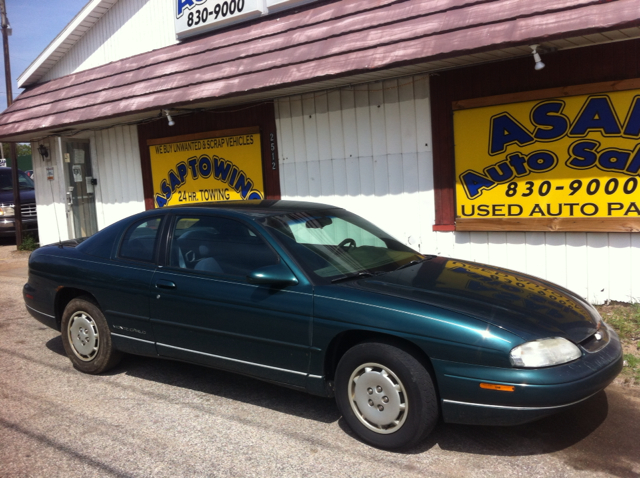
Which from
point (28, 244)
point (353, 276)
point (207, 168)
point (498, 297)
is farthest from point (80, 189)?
point (498, 297)

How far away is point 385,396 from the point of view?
3.63 metres

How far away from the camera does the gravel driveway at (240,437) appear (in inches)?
138

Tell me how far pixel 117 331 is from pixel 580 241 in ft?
15.8

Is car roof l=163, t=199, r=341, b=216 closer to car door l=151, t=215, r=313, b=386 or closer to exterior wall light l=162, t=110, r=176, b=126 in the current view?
car door l=151, t=215, r=313, b=386

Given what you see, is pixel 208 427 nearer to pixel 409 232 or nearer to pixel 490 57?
pixel 409 232

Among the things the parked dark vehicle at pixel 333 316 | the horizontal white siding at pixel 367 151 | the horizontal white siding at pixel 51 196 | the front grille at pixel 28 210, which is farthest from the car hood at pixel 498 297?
the front grille at pixel 28 210

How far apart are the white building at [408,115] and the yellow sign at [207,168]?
30mm

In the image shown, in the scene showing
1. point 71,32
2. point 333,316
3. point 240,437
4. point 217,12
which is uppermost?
point 71,32

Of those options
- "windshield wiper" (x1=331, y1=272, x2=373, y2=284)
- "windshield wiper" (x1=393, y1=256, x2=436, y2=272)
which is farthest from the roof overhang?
"windshield wiper" (x1=331, y1=272, x2=373, y2=284)

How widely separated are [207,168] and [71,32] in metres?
4.23

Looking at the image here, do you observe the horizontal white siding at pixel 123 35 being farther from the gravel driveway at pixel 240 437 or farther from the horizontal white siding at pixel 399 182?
the gravel driveway at pixel 240 437

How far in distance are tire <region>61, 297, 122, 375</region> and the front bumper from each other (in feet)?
9.89

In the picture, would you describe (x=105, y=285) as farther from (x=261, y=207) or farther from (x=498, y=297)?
(x=498, y=297)

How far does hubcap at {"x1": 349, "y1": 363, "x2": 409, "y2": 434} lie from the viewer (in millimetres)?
3594
